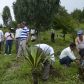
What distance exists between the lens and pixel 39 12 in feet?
132

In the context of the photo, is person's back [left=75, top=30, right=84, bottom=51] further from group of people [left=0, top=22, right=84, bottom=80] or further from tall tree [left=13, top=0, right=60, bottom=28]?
tall tree [left=13, top=0, right=60, bottom=28]

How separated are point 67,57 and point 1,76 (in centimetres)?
271

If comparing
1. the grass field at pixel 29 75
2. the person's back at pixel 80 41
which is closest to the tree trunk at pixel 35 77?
the grass field at pixel 29 75

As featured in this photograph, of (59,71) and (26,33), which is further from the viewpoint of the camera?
(26,33)

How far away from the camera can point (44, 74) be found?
13.9 m

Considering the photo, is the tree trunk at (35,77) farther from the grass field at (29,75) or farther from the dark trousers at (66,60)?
the dark trousers at (66,60)

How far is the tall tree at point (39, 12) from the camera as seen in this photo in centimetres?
4009

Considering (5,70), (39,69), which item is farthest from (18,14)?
(39,69)

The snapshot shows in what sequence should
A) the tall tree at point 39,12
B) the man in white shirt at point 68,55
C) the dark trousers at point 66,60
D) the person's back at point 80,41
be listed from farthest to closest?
the tall tree at point 39,12
the person's back at point 80,41
the dark trousers at point 66,60
the man in white shirt at point 68,55

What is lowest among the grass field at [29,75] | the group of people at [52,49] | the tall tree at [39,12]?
the grass field at [29,75]

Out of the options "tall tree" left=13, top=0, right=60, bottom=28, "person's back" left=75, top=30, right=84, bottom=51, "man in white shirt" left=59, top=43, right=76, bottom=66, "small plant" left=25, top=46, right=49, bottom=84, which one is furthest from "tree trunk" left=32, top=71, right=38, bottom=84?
"tall tree" left=13, top=0, right=60, bottom=28

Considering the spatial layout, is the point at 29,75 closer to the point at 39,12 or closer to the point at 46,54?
the point at 46,54

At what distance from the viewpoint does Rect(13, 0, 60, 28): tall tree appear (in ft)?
132

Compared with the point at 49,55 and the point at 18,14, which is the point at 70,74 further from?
the point at 18,14
